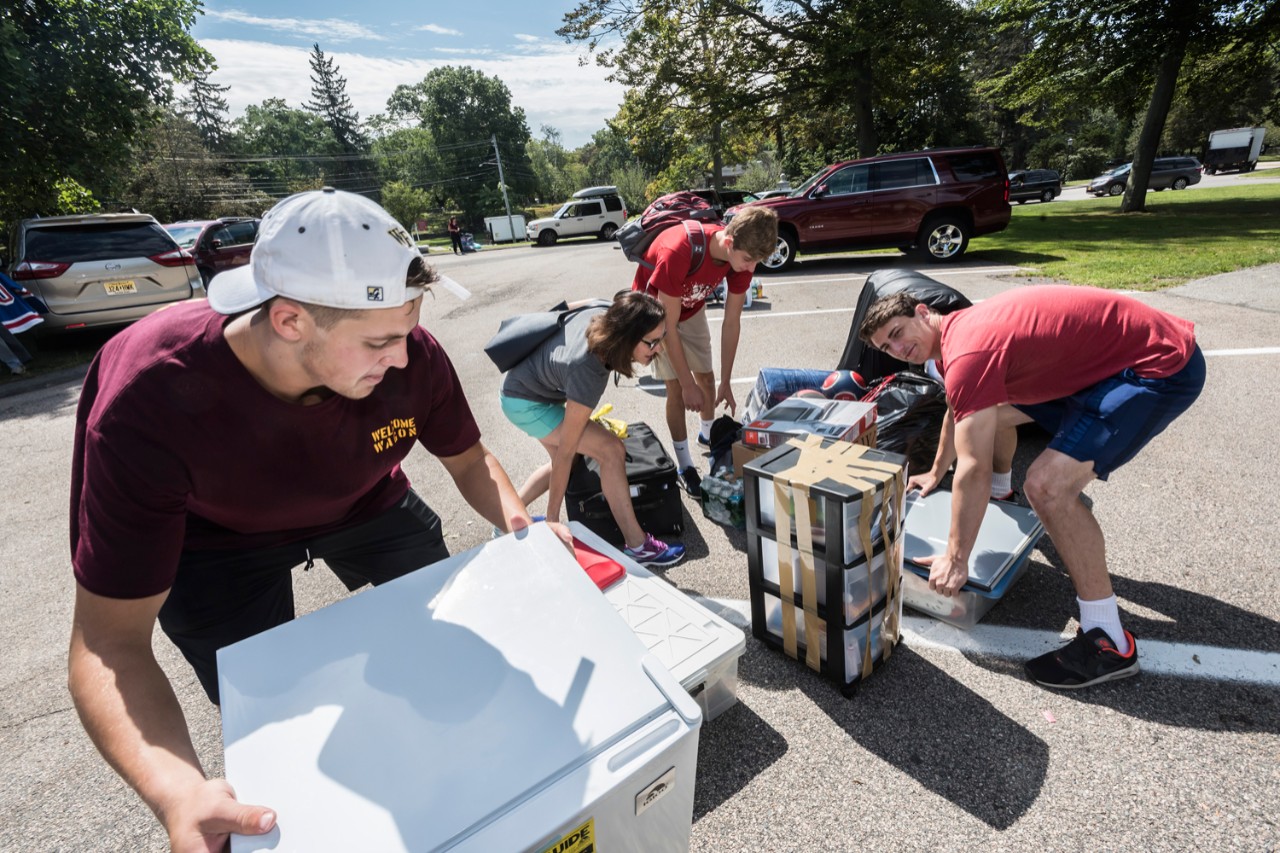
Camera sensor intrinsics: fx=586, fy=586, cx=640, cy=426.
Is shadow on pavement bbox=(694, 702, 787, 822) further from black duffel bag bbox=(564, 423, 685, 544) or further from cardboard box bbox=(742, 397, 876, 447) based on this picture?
cardboard box bbox=(742, 397, 876, 447)

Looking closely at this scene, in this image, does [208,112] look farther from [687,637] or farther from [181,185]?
[687,637]

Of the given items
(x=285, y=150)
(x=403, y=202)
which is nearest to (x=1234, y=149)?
(x=403, y=202)

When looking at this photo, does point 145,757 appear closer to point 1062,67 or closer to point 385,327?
point 385,327

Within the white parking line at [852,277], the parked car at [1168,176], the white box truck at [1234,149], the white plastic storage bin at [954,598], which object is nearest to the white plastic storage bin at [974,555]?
the white plastic storage bin at [954,598]

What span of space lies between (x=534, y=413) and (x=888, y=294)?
8.67ft

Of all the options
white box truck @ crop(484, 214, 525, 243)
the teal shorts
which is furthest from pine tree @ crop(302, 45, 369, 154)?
the teal shorts

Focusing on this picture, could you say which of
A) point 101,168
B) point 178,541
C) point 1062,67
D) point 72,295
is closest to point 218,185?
point 101,168

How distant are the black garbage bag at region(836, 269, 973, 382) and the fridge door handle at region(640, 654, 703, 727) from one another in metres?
3.16

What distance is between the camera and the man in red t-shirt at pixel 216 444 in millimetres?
1118

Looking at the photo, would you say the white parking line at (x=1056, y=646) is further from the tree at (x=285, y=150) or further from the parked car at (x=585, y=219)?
the tree at (x=285, y=150)

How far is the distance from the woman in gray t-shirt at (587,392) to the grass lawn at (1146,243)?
7.59 m

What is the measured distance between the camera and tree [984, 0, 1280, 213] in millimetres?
14172

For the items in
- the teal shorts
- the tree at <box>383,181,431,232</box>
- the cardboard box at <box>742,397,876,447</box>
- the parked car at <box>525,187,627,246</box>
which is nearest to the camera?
the teal shorts

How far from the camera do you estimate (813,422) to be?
327cm
